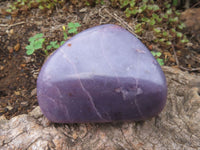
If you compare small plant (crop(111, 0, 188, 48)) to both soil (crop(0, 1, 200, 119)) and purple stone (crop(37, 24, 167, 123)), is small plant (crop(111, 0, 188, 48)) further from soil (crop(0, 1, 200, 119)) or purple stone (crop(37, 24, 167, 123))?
purple stone (crop(37, 24, 167, 123))

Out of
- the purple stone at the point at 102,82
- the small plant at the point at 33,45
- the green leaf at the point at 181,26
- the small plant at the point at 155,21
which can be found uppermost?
the purple stone at the point at 102,82

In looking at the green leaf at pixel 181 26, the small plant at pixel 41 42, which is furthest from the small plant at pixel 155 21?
the small plant at pixel 41 42

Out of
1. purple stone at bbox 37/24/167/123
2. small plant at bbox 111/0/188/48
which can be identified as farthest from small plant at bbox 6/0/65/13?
purple stone at bbox 37/24/167/123

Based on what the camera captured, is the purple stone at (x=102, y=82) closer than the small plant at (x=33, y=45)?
Yes

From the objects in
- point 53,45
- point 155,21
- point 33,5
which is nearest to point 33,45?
point 53,45

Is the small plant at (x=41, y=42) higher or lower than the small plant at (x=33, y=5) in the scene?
lower

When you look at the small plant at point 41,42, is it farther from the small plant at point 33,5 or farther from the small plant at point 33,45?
the small plant at point 33,5

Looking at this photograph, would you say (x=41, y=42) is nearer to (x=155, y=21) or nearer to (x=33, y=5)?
(x=33, y=5)

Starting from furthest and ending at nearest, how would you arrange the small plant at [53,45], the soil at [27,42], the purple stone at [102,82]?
the small plant at [53,45] < the soil at [27,42] < the purple stone at [102,82]
